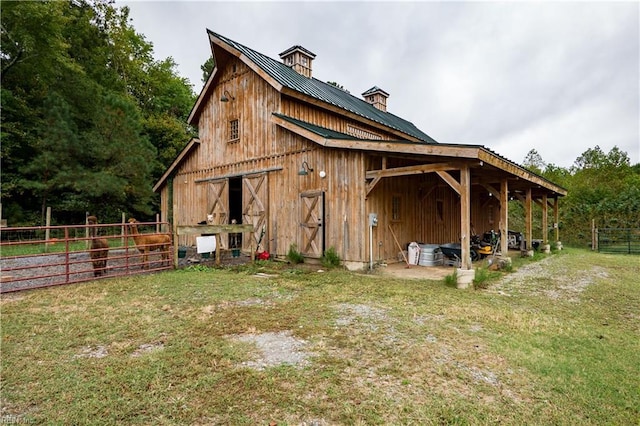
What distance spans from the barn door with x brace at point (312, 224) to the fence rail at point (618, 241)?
1397 cm

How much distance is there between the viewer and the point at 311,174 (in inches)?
379

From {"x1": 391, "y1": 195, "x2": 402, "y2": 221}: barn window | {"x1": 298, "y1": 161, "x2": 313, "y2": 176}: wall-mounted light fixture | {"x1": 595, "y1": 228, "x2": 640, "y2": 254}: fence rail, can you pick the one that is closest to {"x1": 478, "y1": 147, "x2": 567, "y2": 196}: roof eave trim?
{"x1": 391, "y1": 195, "x2": 402, "y2": 221}: barn window

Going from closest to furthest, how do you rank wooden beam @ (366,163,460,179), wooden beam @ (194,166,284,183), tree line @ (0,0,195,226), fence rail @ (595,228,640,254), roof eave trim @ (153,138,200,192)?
wooden beam @ (366,163,460,179)
wooden beam @ (194,166,284,183)
roof eave trim @ (153,138,200,192)
fence rail @ (595,228,640,254)
tree line @ (0,0,195,226)

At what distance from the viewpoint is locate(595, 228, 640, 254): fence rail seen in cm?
1452

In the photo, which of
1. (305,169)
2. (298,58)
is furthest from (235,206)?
(298,58)

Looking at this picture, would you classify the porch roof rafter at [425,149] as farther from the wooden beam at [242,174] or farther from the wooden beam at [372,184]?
the wooden beam at [242,174]

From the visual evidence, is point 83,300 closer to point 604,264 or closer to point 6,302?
point 6,302

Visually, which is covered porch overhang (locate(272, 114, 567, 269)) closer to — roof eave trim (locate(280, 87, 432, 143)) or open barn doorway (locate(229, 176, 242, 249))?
roof eave trim (locate(280, 87, 432, 143))

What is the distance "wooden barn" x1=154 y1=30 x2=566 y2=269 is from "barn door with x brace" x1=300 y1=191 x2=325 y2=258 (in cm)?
3

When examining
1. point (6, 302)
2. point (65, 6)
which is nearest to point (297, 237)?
point (6, 302)

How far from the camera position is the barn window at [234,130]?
12039 millimetres

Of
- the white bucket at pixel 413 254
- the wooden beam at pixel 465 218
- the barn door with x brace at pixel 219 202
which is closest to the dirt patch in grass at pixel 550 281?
the wooden beam at pixel 465 218

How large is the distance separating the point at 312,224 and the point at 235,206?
19.6 feet

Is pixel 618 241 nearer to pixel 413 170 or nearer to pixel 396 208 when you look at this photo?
pixel 396 208
